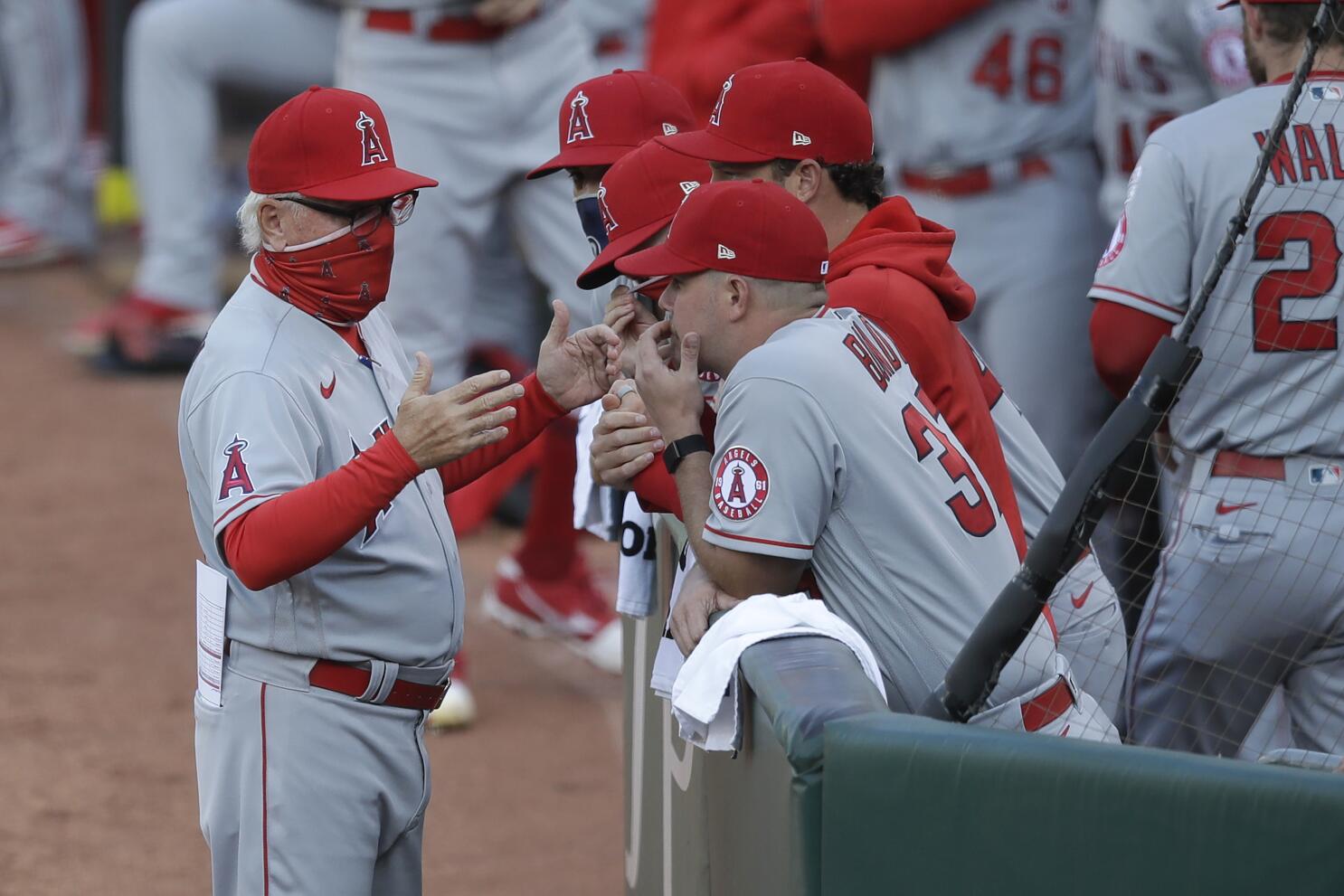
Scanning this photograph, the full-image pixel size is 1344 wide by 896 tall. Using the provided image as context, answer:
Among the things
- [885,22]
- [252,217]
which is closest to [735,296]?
[252,217]

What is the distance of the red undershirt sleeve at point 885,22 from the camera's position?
15.7 ft

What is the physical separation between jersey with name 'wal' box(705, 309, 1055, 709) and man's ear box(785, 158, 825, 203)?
0.58 meters

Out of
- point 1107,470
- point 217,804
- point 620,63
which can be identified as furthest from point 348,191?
point 620,63

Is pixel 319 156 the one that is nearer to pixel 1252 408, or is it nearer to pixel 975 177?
pixel 1252 408

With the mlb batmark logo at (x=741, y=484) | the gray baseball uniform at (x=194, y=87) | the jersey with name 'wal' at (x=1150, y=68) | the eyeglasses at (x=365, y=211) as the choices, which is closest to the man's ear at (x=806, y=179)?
the eyeglasses at (x=365, y=211)

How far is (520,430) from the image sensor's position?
121 inches

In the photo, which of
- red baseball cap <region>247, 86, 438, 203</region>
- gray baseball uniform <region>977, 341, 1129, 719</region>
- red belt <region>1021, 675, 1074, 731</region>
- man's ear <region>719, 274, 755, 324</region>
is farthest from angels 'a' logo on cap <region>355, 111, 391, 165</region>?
red belt <region>1021, 675, 1074, 731</region>

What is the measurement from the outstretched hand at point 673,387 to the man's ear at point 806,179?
0.52 metres

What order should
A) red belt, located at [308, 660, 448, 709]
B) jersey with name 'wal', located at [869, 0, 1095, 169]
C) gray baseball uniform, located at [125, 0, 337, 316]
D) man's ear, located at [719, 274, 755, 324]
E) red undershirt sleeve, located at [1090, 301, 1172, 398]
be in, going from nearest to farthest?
man's ear, located at [719, 274, 755, 324] → red belt, located at [308, 660, 448, 709] → red undershirt sleeve, located at [1090, 301, 1172, 398] → jersey with name 'wal', located at [869, 0, 1095, 169] → gray baseball uniform, located at [125, 0, 337, 316]

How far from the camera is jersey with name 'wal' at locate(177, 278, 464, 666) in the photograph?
261cm

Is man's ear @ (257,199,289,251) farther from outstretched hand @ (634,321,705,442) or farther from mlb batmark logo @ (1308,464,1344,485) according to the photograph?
mlb batmark logo @ (1308,464,1344,485)

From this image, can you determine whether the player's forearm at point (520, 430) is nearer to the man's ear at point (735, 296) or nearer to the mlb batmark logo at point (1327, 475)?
the man's ear at point (735, 296)

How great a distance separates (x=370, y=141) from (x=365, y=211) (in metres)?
0.12

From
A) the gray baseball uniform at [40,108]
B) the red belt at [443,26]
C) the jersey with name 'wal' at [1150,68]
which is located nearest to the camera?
the jersey with name 'wal' at [1150,68]
